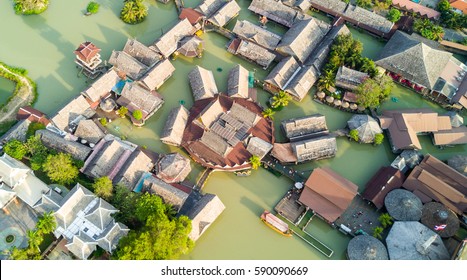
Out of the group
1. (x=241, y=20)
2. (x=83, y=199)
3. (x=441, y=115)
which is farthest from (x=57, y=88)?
(x=441, y=115)

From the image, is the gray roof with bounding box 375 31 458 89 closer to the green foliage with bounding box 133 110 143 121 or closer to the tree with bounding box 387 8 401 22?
the tree with bounding box 387 8 401 22

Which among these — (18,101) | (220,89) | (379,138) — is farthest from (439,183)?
(18,101)

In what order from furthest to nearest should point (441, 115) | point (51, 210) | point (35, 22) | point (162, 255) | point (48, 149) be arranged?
point (35, 22), point (441, 115), point (48, 149), point (51, 210), point (162, 255)

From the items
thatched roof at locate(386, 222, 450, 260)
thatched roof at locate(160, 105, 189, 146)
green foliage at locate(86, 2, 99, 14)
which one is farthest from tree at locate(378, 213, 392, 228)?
green foliage at locate(86, 2, 99, 14)

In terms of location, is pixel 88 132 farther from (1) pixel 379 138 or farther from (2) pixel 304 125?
(1) pixel 379 138

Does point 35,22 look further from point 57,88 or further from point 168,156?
point 168,156

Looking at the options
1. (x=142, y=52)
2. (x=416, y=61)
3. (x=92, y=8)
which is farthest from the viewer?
(x=92, y=8)
